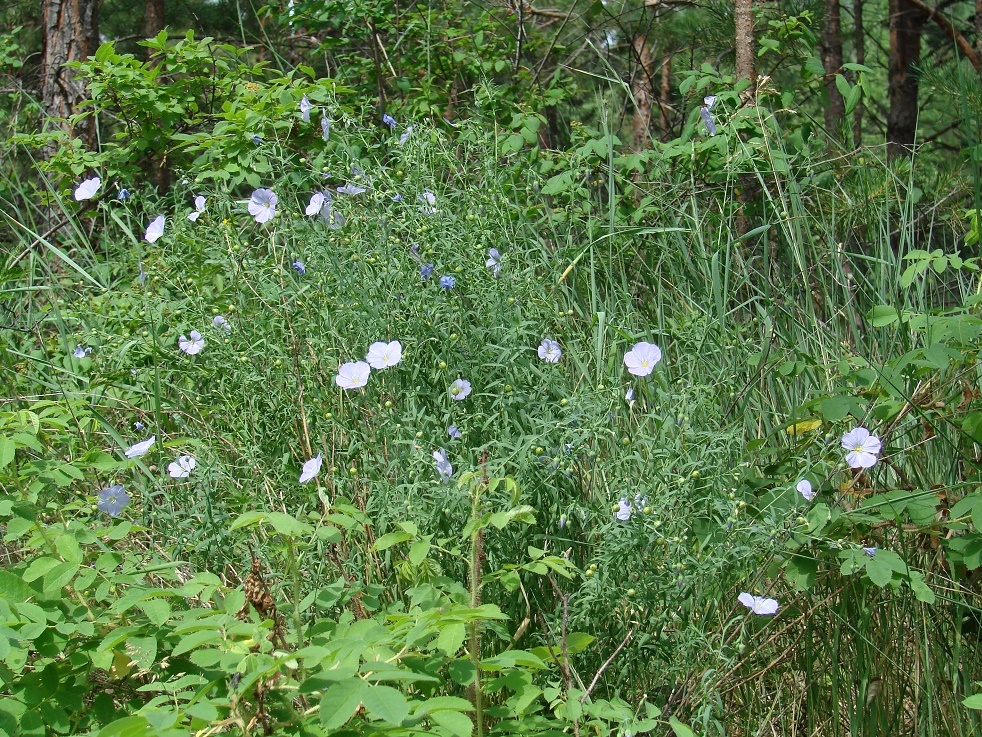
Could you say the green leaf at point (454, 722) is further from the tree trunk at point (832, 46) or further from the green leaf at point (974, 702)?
the tree trunk at point (832, 46)

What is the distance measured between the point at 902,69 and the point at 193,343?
17.9ft

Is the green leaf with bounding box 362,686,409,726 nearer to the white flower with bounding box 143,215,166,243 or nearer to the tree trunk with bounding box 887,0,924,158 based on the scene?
the white flower with bounding box 143,215,166,243

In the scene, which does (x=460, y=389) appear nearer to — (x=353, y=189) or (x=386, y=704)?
(x=353, y=189)

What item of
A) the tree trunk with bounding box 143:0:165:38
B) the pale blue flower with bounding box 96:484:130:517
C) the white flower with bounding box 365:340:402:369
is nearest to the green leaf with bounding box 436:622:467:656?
the white flower with bounding box 365:340:402:369

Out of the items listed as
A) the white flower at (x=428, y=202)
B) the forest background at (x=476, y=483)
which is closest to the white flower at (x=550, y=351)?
the forest background at (x=476, y=483)

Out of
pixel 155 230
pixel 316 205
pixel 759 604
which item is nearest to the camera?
pixel 759 604

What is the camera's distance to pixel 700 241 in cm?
255

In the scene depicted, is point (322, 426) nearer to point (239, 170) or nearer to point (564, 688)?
point (564, 688)

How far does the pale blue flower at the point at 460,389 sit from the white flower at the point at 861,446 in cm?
75

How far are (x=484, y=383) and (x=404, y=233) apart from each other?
0.67m

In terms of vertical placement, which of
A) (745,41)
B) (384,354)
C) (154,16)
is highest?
(384,354)

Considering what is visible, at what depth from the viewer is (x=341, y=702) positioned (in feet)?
3.85

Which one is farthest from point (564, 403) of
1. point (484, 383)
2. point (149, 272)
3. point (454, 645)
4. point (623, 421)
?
point (149, 272)

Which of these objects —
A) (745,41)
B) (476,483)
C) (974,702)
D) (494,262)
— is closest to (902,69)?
(745,41)
